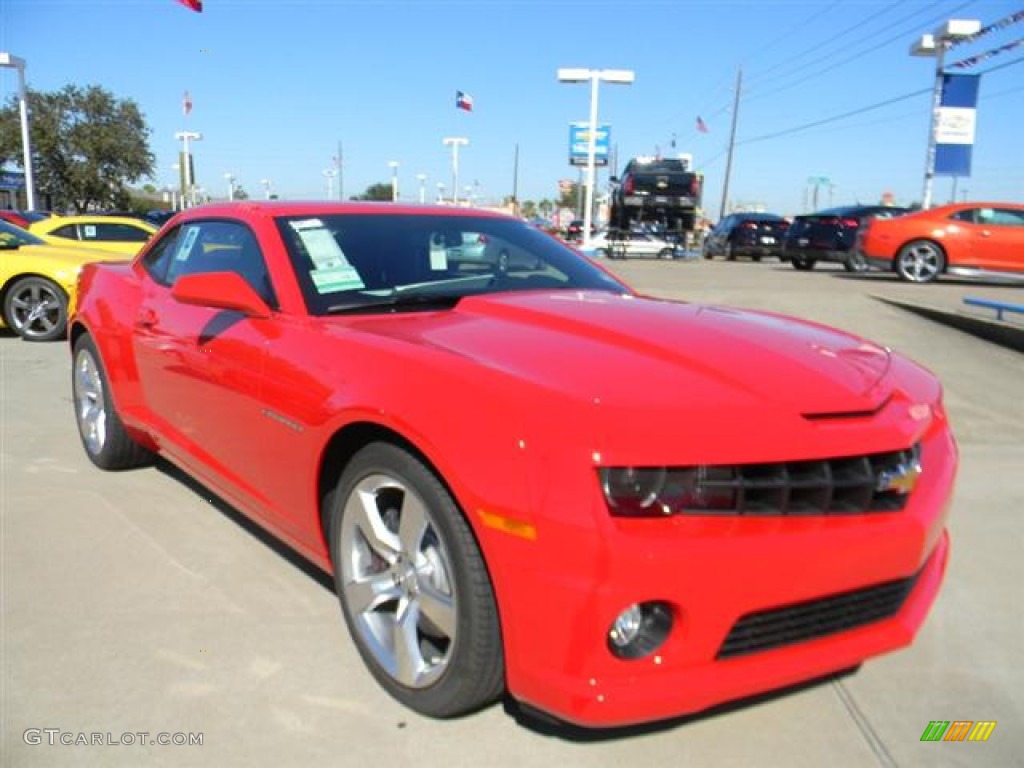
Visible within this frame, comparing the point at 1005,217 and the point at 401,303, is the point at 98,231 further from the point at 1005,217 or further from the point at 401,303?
the point at 1005,217

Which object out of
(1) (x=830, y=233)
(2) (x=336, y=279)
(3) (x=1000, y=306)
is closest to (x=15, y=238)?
(2) (x=336, y=279)

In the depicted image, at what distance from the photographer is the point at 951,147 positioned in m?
20.5

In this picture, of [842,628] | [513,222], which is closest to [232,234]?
[513,222]

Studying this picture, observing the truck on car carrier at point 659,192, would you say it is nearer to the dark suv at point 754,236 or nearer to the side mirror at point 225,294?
the dark suv at point 754,236

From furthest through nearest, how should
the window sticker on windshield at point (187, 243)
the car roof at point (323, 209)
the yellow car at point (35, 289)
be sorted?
the yellow car at point (35, 289), the window sticker on windshield at point (187, 243), the car roof at point (323, 209)

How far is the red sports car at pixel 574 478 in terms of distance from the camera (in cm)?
184

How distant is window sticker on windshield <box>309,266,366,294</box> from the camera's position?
2.93m

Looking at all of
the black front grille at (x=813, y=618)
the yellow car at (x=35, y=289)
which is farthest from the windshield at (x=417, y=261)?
the yellow car at (x=35, y=289)

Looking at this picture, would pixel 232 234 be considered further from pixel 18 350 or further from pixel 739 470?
pixel 18 350

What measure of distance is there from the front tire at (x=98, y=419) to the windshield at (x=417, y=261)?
1.84 m

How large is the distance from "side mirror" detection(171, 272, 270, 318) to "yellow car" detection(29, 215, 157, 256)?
9.56 meters

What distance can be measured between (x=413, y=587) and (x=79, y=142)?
4884 centimetres

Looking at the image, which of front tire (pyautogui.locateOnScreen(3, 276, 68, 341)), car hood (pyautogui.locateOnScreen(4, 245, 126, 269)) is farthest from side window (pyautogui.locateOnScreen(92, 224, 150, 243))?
front tire (pyautogui.locateOnScreen(3, 276, 68, 341))

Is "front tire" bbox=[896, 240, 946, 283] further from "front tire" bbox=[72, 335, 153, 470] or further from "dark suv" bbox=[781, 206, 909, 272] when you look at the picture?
"front tire" bbox=[72, 335, 153, 470]
